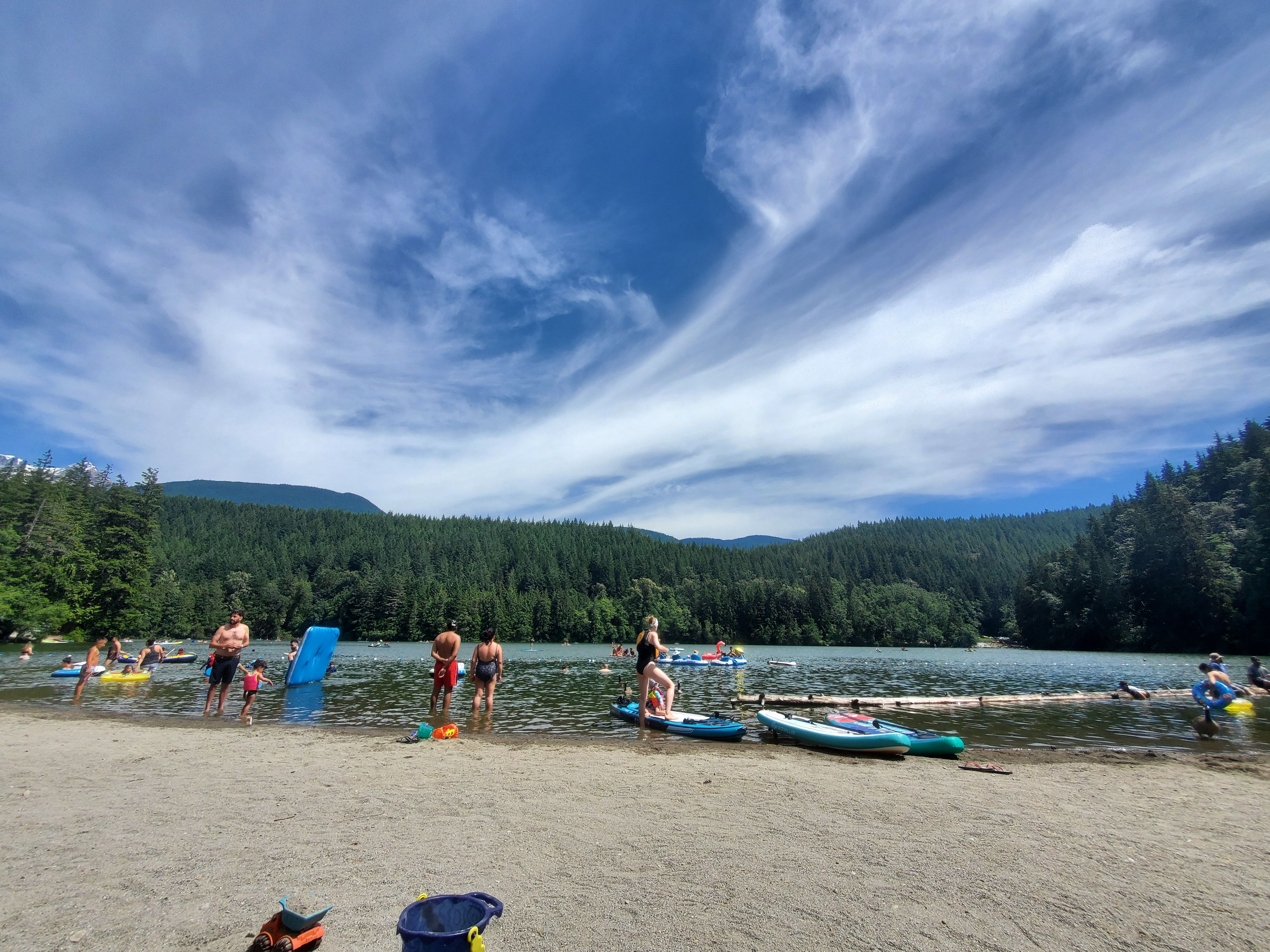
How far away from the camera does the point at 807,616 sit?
417 feet

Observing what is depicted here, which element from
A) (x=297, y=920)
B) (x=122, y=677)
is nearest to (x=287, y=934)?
(x=297, y=920)

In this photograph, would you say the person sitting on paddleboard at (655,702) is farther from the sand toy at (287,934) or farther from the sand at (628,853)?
the sand toy at (287,934)

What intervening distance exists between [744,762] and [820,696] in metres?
17.0

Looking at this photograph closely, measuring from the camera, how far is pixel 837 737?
614 inches

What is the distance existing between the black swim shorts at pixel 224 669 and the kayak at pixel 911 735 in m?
17.3

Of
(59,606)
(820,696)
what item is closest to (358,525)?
(59,606)

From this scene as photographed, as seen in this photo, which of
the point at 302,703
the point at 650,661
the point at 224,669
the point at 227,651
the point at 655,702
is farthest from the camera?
the point at 302,703

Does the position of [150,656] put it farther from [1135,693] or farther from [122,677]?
[1135,693]

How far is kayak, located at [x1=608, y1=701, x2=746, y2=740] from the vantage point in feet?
56.3

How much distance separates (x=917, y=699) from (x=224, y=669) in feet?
85.9

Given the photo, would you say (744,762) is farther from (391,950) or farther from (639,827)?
(391,950)

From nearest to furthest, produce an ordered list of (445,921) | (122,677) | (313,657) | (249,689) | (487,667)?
1. (445,921)
2. (249,689)
3. (487,667)
4. (122,677)
5. (313,657)

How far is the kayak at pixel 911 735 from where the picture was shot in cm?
1532

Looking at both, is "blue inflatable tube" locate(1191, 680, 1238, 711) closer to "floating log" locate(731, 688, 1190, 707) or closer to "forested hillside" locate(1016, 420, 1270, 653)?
"floating log" locate(731, 688, 1190, 707)
